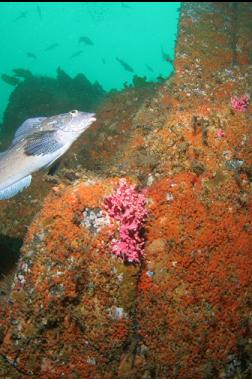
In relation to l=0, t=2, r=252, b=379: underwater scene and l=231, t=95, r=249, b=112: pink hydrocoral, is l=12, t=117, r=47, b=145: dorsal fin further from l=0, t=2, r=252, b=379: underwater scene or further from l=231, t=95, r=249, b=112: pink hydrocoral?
l=231, t=95, r=249, b=112: pink hydrocoral

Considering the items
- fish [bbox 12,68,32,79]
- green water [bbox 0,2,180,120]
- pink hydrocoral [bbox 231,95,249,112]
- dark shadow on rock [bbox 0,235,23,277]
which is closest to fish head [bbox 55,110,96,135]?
pink hydrocoral [bbox 231,95,249,112]

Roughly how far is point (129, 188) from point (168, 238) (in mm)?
865

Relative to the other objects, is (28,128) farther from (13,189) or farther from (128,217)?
(128,217)

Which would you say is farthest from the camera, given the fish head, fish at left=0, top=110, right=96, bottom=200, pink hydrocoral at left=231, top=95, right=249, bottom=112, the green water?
the green water

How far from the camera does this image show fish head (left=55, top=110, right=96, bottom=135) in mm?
4516

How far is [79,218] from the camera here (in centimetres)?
397

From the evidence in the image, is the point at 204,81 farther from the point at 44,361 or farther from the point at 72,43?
the point at 72,43

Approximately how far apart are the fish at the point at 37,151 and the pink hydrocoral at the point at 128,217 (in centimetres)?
105

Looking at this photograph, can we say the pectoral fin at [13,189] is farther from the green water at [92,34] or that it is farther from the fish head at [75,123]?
the green water at [92,34]

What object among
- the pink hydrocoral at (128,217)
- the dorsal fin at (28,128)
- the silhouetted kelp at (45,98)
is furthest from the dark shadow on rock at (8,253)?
the silhouetted kelp at (45,98)

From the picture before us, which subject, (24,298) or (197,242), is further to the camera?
(197,242)

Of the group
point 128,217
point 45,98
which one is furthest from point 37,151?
point 45,98

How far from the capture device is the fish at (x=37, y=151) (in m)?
4.39

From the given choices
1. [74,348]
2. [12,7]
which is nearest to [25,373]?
[74,348]
